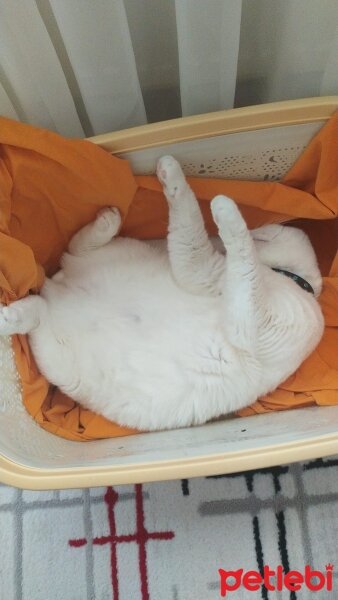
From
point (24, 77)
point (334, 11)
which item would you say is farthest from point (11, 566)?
point (334, 11)

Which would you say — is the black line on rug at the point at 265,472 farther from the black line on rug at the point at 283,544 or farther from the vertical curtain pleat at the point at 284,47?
the vertical curtain pleat at the point at 284,47

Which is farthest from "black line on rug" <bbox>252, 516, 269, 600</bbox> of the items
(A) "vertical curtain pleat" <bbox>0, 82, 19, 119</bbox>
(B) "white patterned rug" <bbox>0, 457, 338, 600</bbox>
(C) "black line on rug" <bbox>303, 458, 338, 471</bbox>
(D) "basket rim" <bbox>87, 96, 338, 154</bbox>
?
(A) "vertical curtain pleat" <bbox>0, 82, 19, 119</bbox>

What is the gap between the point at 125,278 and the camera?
106 cm

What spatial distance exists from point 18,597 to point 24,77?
112cm

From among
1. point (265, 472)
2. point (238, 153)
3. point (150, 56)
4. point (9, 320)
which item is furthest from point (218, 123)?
point (265, 472)

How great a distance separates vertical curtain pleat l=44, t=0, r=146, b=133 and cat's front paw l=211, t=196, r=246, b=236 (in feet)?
0.89

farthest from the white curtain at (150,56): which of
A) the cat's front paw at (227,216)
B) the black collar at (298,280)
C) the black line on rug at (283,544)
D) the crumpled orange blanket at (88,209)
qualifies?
the black line on rug at (283,544)

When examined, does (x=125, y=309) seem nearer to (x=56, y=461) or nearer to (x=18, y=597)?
(x=56, y=461)

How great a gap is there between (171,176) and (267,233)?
0.26 m

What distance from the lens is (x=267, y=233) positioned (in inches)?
44.6

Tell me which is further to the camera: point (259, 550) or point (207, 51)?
point (259, 550)

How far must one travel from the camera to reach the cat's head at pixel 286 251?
1.12 metres

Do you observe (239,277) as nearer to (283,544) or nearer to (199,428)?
(199,428)

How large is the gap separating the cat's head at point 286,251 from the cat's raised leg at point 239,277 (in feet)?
0.45
